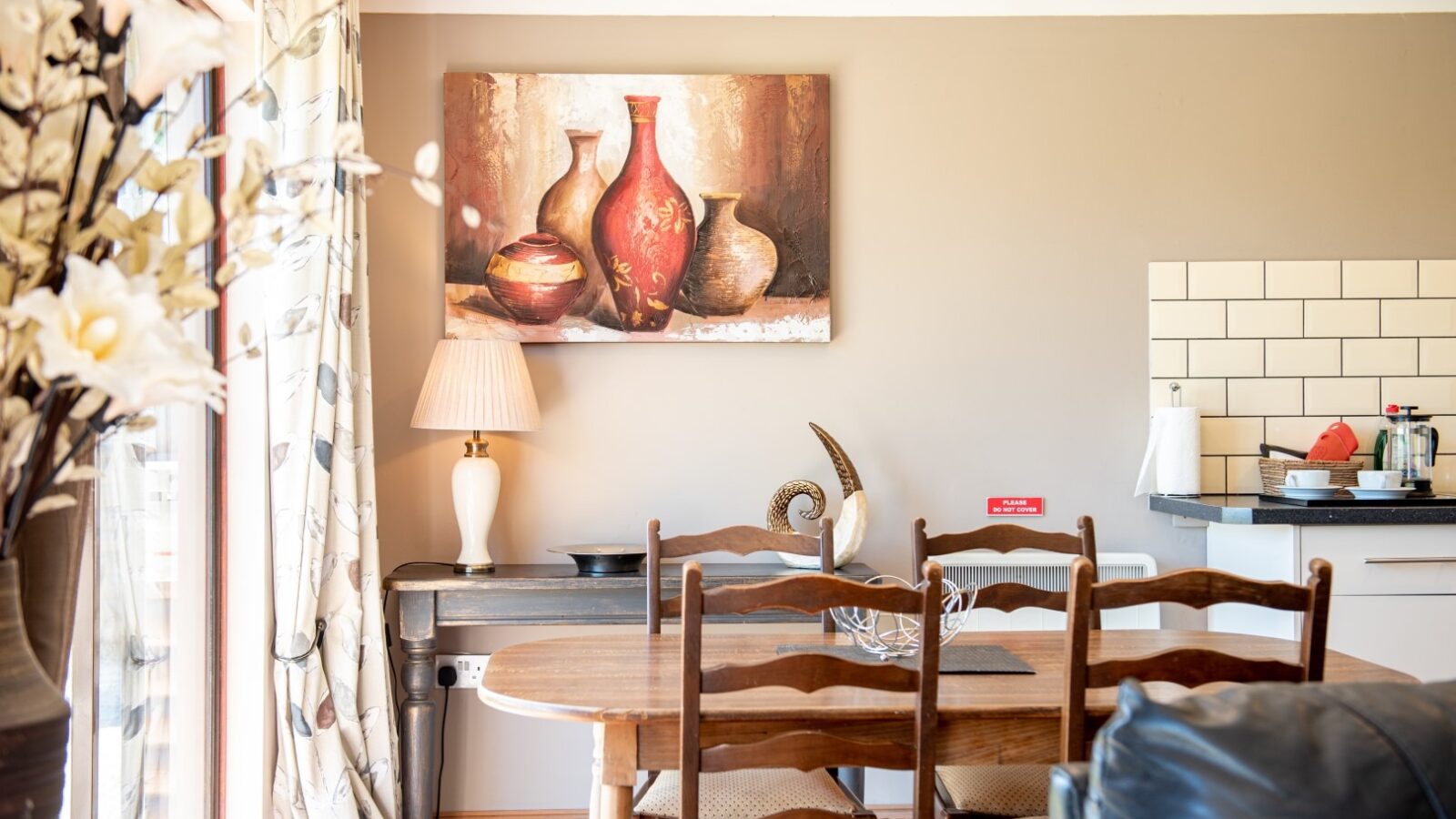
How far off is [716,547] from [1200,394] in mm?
1707

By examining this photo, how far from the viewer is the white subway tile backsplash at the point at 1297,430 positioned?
354 cm

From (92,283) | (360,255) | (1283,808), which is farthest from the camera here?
(360,255)

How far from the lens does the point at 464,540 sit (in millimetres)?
3166

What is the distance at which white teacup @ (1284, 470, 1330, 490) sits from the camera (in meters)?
3.21

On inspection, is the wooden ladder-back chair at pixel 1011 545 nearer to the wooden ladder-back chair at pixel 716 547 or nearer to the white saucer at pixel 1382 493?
the wooden ladder-back chair at pixel 716 547

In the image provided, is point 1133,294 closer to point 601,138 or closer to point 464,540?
point 601,138

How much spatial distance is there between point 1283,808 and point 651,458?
2.56 m

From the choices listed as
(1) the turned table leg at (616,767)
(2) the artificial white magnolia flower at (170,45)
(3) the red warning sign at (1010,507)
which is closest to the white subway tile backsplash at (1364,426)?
(3) the red warning sign at (1010,507)

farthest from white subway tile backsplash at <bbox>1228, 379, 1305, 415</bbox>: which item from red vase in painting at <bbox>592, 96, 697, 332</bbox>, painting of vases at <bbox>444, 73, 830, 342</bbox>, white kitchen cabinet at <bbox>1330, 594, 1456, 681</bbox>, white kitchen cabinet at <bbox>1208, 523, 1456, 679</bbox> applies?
red vase in painting at <bbox>592, 96, 697, 332</bbox>

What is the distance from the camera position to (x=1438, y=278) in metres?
3.54

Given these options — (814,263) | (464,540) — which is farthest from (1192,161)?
(464,540)

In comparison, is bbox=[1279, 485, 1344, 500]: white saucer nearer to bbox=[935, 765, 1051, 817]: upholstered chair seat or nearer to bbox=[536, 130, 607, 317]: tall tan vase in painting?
bbox=[935, 765, 1051, 817]: upholstered chair seat

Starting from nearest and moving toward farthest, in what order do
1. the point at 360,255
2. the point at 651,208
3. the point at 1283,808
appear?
the point at 1283,808 → the point at 360,255 → the point at 651,208

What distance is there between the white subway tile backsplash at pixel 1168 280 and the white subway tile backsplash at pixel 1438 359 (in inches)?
30.4
